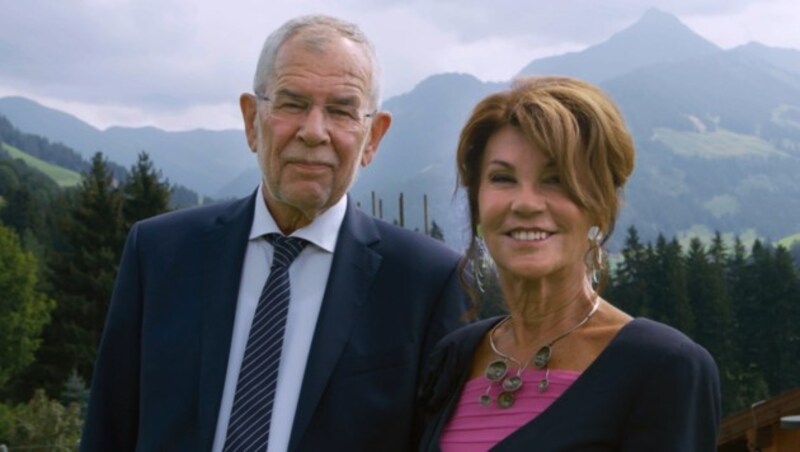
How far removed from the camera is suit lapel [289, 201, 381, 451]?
3275mm

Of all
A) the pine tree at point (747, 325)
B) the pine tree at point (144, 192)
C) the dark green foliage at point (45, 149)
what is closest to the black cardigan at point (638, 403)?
the pine tree at point (144, 192)

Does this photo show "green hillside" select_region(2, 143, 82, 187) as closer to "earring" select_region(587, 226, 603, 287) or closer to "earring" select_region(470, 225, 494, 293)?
"earring" select_region(470, 225, 494, 293)

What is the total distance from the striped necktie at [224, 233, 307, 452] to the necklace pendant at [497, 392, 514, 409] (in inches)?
28.1

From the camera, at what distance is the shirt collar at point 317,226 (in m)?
3.44

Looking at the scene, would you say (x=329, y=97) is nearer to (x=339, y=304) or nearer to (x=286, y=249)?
(x=286, y=249)

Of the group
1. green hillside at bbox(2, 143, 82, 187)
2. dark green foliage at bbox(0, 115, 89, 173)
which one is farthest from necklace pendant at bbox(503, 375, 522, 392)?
dark green foliage at bbox(0, 115, 89, 173)

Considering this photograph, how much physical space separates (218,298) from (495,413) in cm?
95

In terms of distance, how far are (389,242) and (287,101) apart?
0.53 m

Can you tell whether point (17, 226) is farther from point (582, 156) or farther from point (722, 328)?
point (582, 156)

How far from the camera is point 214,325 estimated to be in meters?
3.38

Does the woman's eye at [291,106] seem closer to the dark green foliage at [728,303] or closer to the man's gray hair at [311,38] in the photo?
the man's gray hair at [311,38]

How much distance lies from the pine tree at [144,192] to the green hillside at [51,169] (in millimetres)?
102694

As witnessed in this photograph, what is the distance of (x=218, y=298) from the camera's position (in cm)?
342

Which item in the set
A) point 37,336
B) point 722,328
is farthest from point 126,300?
point 722,328
